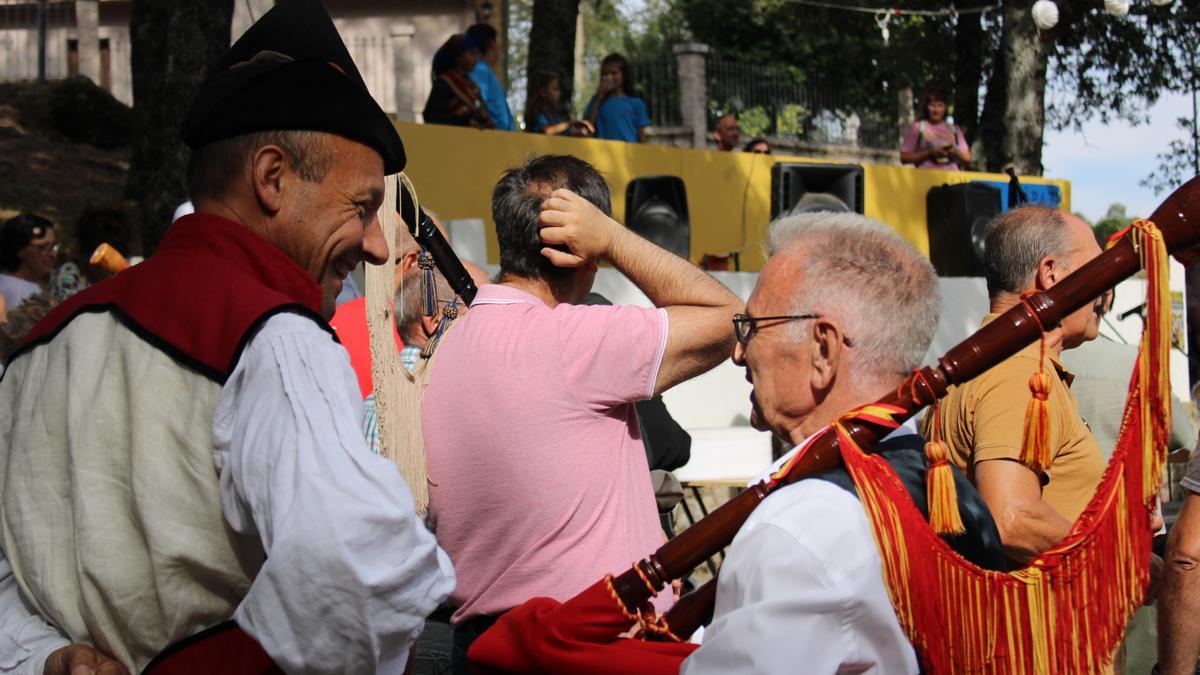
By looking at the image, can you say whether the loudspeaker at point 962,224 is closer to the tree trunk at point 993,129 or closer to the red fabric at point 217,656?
the tree trunk at point 993,129

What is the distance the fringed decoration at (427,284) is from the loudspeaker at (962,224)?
9.38 m

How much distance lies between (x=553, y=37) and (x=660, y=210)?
3.99 metres

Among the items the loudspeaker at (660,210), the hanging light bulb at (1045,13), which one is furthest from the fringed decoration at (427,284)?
the hanging light bulb at (1045,13)

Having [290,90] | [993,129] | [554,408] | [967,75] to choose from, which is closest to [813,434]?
[554,408]

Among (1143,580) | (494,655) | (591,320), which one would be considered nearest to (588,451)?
(591,320)

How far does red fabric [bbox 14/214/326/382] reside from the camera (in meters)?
1.81

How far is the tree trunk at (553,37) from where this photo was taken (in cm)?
1355

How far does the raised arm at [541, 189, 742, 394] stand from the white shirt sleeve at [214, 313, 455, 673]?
122 centimetres

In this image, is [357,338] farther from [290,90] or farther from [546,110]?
[546,110]

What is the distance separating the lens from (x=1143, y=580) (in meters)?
2.17

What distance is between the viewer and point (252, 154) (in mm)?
1968

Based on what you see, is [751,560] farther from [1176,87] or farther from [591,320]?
[1176,87]

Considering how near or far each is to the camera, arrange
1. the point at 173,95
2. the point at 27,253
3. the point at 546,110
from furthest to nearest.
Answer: the point at 546,110 < the point at 173,95 < the point at 27,253

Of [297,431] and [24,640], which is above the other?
[297,431]
